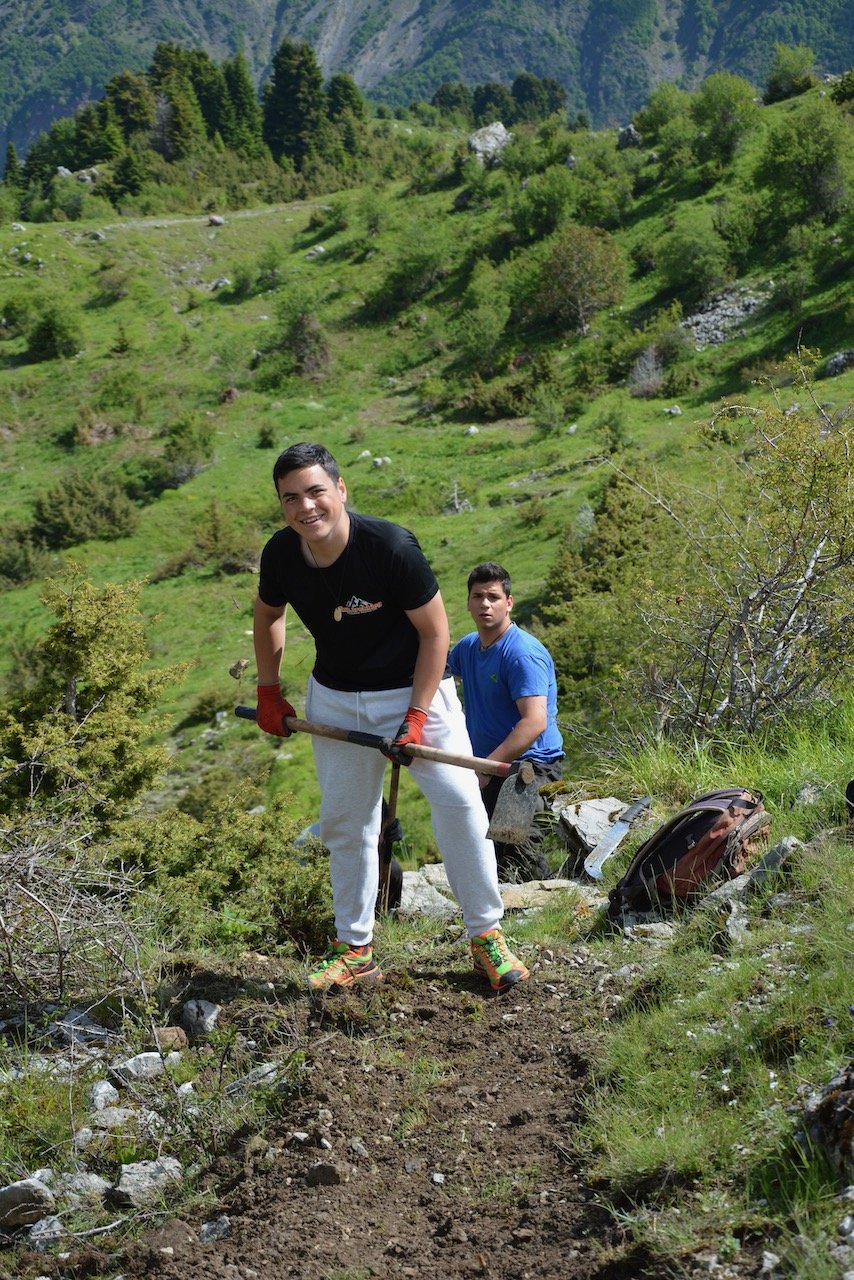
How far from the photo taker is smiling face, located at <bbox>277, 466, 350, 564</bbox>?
10.1 ft

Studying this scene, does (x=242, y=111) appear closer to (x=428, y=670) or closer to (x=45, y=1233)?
(x=428, y=670)

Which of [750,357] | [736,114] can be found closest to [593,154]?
[736,114]

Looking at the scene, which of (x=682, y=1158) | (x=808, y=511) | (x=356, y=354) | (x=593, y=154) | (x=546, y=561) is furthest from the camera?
(x=593, y=154)

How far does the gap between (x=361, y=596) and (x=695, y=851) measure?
1.53 m

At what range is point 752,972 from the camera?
2861 millimetres

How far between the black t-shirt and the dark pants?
173 cm

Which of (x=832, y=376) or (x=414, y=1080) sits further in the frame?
(x=832, y=376)

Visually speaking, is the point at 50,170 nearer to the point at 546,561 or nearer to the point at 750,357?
the point at 750,357

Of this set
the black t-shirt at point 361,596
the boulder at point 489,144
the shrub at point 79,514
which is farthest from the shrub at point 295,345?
the black t-shirt at point 361,596

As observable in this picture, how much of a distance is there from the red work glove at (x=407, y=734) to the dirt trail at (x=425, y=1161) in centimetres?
82

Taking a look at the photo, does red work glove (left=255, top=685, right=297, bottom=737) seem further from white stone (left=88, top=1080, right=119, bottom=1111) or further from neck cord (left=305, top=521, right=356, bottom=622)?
white stone (left=88, top=1080, right=119, bottom=1111)

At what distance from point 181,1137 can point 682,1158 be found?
4.62 ft

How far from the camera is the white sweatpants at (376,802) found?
3.34 metres

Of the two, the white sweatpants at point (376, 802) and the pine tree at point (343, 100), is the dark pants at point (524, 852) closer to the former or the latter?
the white sweatpants at point (376, 802)
